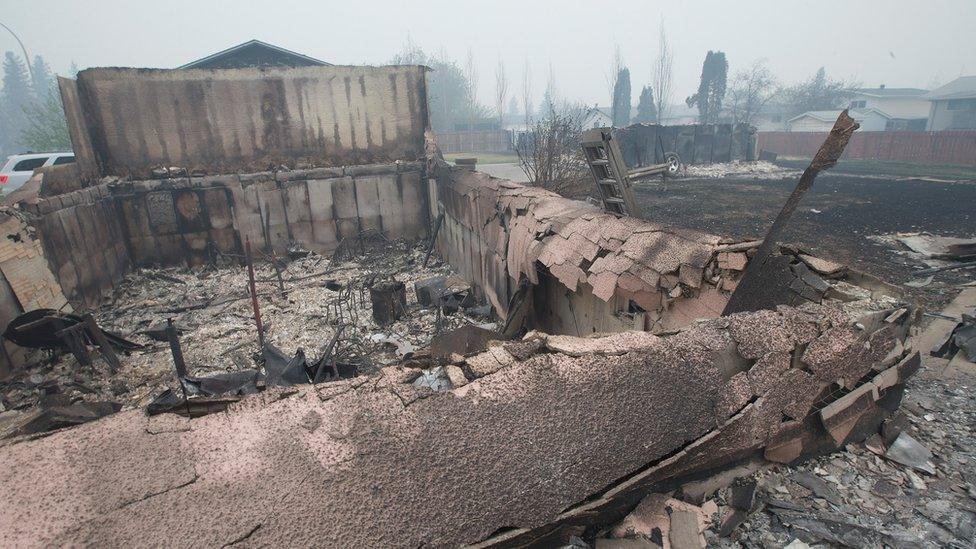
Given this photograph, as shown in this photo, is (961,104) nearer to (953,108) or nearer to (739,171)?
(953,108)

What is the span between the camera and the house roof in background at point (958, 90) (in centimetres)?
3538

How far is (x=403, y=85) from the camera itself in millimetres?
11336

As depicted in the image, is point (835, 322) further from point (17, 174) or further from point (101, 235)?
point (17, 174)

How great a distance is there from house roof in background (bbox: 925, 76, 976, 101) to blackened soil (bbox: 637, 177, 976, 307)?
1081 inches

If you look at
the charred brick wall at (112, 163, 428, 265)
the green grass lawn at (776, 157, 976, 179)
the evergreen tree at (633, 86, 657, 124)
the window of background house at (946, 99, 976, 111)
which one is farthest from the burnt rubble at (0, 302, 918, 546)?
the evergreen tree at (633, 86, 657, 124)

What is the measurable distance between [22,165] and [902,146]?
3824 centimetres

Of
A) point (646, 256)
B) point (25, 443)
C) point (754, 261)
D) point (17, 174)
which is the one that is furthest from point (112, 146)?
point (754, 261)

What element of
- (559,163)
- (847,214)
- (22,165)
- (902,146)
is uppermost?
(22,165)

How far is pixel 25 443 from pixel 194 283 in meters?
8.74

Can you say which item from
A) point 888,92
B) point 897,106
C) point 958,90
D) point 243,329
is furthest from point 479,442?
point 888,92

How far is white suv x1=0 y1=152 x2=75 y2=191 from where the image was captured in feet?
35.4

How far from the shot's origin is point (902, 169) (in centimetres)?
2216

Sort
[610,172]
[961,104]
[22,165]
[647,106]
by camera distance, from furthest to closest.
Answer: [647,106]
[961,104]
[22,165]
[610,172]

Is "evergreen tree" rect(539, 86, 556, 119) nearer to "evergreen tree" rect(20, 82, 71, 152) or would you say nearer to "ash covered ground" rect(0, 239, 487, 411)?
"ash covered ground" rect(0, 239, 487, 411)
